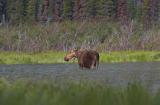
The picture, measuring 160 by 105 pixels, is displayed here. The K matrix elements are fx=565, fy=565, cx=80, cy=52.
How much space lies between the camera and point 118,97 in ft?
23.2

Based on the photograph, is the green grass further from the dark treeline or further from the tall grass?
the dark treeline

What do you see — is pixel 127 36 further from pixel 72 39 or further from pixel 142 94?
pixel 142 94

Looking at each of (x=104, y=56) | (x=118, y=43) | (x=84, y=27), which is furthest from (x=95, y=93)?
(x=84, y=27)

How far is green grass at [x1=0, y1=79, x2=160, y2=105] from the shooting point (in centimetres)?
663

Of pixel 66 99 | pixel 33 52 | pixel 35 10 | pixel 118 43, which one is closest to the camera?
pixel 66 99

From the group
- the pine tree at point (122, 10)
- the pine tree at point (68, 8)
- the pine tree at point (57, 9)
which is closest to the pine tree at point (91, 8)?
the pine tree at point (68, 8)

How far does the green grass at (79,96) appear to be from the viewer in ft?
21.8

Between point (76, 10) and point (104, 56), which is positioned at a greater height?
point (76, 10)

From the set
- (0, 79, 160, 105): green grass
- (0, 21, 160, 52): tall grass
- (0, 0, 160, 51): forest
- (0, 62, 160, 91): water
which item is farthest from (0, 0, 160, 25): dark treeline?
(0, 79, 160, 105): green grass

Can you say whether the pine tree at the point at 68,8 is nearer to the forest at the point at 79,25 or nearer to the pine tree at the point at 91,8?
the forest at the point at 79,25

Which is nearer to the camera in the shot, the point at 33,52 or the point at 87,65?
the point at 87,65

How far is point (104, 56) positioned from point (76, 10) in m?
30.3

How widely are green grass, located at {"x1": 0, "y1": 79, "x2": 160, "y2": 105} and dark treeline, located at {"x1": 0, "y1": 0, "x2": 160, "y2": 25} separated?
61.1m

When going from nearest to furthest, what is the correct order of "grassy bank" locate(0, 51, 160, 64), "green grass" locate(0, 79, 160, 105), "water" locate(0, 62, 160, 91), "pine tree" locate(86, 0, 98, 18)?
"green grass" locate(0, 79, 160, 105) < "water" locate(0, 62, 160, 91) < "grassy bank" locate(0, 51, 160, 64) < "pine tree" locate(86, 0, 98, 18)
